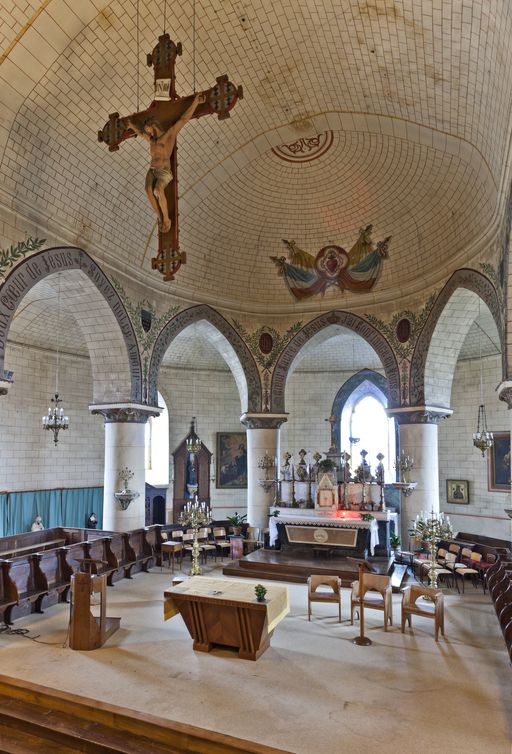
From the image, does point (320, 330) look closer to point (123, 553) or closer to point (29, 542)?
point (123, 553)

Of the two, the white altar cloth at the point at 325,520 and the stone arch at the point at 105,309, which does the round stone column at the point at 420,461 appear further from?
the stone arch at the point at 105,309

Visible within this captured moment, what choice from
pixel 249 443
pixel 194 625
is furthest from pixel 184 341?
pixel 194 625

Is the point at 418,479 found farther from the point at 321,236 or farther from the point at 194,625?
the point at 194,625

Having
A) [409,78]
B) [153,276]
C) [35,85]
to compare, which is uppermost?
[409,78]

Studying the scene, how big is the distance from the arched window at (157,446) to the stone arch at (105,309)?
6.90 metres

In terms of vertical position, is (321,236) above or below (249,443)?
above

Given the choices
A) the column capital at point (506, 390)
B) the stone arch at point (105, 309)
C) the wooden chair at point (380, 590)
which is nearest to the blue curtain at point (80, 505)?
the stone arch at point (105, 309)

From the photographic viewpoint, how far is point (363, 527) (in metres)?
14.8

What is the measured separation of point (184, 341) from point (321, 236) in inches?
285

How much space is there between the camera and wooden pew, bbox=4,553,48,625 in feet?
33.3

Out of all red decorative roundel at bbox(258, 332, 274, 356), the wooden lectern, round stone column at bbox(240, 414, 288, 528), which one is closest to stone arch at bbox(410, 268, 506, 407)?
round stone column at bbox(240, 414, 288, 528)

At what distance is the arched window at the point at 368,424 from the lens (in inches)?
890

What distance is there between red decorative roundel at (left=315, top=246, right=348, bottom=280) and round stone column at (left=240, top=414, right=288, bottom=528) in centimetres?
498

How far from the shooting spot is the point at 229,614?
8.70m
